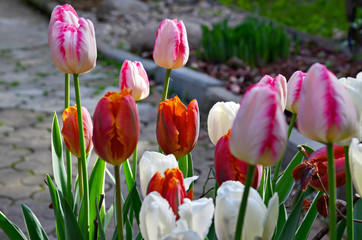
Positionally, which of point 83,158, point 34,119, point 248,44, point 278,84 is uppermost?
point 278,84

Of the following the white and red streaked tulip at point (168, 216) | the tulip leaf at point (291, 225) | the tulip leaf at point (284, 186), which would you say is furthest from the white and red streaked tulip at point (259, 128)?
the tulip leaf at point (284, 186)

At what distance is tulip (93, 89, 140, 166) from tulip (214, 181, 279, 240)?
0.60 ft

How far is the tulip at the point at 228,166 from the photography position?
2.95 feet

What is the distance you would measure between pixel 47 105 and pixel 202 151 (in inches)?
68.8

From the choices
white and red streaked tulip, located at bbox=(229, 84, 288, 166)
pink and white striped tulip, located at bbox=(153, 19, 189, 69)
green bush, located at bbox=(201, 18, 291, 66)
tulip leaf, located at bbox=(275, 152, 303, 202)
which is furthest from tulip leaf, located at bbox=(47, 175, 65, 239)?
green bush, located at bbox=(201, 18, 291, 66)

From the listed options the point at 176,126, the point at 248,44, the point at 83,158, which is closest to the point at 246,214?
the point at 176,126

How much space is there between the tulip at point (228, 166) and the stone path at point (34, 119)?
1696 millimetres

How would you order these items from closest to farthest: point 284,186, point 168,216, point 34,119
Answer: point 168,216 < point 284,186 < point 34,119

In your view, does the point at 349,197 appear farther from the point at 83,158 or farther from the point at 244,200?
the point at 83,158

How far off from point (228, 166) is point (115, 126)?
0.71ft

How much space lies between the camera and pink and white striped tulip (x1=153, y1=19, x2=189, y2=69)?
1187mm

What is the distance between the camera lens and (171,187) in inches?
31.7

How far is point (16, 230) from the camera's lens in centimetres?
118

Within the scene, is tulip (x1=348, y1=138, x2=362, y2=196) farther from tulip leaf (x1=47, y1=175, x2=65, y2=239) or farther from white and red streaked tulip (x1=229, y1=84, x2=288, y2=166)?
tulip leaf (x1=47, y1=175, x2=65, y2=239)
